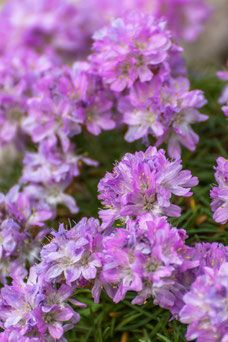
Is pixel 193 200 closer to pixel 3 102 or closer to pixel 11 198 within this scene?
pixel 11 198

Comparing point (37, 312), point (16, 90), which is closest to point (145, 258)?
point (37, 312)

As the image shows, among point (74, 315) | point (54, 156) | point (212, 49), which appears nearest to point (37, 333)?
point (74, 315)

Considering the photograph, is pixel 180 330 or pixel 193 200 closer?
pixel 180 330

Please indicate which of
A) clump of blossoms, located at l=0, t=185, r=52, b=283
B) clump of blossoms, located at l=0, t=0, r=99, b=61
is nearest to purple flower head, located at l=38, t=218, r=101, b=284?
clump of blossoms, located at l=0, t=185, r=52, b=283

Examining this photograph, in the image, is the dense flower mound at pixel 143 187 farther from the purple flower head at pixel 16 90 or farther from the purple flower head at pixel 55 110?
the purple flower head at pixel 16 90

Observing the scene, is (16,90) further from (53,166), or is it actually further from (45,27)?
(45,27)
